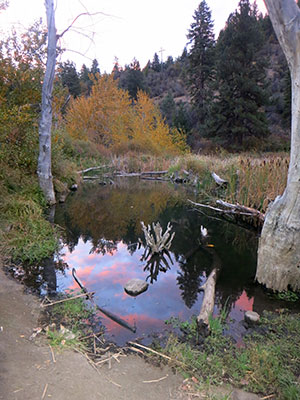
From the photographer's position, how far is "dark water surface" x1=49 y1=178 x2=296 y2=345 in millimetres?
3887

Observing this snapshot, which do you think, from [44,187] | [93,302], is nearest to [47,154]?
[44,187]

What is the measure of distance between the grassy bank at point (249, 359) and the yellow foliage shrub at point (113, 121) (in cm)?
2208

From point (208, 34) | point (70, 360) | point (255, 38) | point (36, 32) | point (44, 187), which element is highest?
point (208, 34)

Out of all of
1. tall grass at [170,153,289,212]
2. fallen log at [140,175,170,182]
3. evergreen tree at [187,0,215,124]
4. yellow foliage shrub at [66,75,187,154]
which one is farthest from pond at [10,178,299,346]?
evergreen tree at [187,0,215,124]

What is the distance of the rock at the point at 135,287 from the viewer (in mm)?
4379

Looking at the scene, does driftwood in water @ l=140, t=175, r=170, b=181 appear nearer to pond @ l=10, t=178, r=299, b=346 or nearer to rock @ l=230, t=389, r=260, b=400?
pond @ l=10, t=178, r=299, b=346

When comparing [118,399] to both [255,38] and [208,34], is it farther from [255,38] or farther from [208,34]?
[208,34]

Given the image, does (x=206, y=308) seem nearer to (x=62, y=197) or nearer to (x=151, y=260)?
(x=151, y=260)

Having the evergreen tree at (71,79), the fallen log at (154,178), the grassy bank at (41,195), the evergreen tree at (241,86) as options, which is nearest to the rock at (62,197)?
the grassy bank at (41,195)

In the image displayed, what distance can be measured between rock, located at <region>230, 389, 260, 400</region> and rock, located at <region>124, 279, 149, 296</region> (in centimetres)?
227

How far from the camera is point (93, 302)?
158 inches

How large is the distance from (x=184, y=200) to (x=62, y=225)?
5.44m

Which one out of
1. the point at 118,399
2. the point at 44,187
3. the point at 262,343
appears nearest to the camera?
the point at 118,399

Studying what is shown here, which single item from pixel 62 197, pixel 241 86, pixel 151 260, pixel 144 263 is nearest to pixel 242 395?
pixel 144 263
